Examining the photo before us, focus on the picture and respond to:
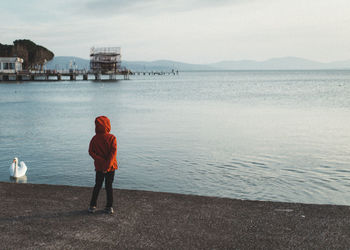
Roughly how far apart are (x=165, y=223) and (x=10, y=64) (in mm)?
99127

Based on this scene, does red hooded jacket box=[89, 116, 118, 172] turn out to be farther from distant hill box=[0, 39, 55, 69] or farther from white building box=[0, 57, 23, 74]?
distant hill box=[0, 39, 55, 69]

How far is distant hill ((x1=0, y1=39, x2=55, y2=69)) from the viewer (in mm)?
111625

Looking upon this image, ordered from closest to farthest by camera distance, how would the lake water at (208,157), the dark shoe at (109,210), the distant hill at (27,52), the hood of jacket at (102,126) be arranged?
the hood of jacket at (102,126) → the dark shoe at (109,210) → the lake water at (208,157) → the distant hill at (27,52)

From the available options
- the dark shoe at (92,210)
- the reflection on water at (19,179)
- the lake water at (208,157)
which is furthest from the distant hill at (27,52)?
the dark shoe at (92,210)

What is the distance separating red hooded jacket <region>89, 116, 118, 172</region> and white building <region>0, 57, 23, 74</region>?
316 feet

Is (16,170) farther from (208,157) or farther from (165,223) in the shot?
(165,223)

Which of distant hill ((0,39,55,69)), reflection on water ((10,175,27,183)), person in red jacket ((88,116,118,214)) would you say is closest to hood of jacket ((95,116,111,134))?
person in red jacket ((88,116,118,214))

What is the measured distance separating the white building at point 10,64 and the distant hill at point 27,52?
49.1 ft

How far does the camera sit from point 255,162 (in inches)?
548

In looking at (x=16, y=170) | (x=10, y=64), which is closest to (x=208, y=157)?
(x=16, y=170)

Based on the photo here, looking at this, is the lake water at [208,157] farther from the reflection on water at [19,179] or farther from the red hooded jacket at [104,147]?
the red hooded jacket at [104,147]

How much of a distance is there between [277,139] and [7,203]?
14420 mm

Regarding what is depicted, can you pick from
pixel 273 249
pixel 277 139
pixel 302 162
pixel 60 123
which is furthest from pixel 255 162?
pixel 60 123

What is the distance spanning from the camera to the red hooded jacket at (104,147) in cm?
589
